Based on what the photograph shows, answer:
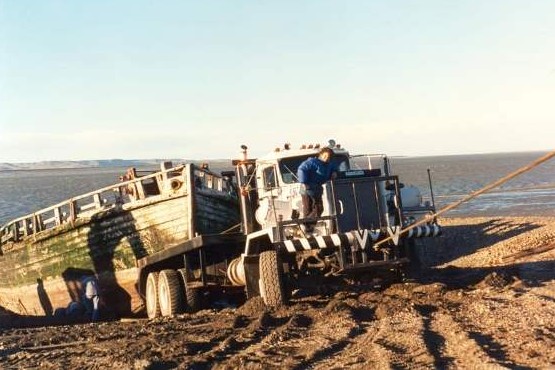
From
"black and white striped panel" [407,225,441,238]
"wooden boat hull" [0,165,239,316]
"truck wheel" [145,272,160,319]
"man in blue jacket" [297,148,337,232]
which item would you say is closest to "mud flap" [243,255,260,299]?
"man in blue jacket" [297,148,337,232]

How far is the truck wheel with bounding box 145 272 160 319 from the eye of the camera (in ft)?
39.0

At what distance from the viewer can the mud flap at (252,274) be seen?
396 inches

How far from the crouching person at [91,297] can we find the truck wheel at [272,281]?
499 centimetres

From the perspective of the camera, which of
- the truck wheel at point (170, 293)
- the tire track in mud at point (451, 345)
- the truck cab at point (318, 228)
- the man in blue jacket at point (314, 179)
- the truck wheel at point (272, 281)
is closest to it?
the tire track in mud at point (451, 345)

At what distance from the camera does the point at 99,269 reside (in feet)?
44.3

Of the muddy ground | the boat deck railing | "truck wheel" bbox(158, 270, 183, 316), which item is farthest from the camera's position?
the boat deck railing

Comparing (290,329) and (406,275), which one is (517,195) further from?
(290,329)

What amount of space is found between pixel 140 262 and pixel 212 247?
1617 millimetres

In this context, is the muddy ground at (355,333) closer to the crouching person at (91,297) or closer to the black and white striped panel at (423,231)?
the black and white striped panel at (423,231)

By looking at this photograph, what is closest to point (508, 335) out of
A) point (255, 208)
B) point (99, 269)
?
point (255, 208)

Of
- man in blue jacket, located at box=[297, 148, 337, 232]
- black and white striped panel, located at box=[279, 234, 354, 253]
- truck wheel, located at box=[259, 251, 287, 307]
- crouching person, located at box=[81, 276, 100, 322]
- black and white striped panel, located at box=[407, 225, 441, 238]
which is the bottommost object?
crouching person, located at box=[81, 276, 100, 322]

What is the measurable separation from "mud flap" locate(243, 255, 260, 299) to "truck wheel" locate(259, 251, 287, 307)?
0.48 meters

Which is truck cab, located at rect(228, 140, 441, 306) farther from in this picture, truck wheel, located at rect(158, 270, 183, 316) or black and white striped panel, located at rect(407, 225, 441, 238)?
truck wheel, located at rect(158, 270, 183, 316)

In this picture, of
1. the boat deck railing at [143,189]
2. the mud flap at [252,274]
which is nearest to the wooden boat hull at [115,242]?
the boat deck railing at [143,189]
